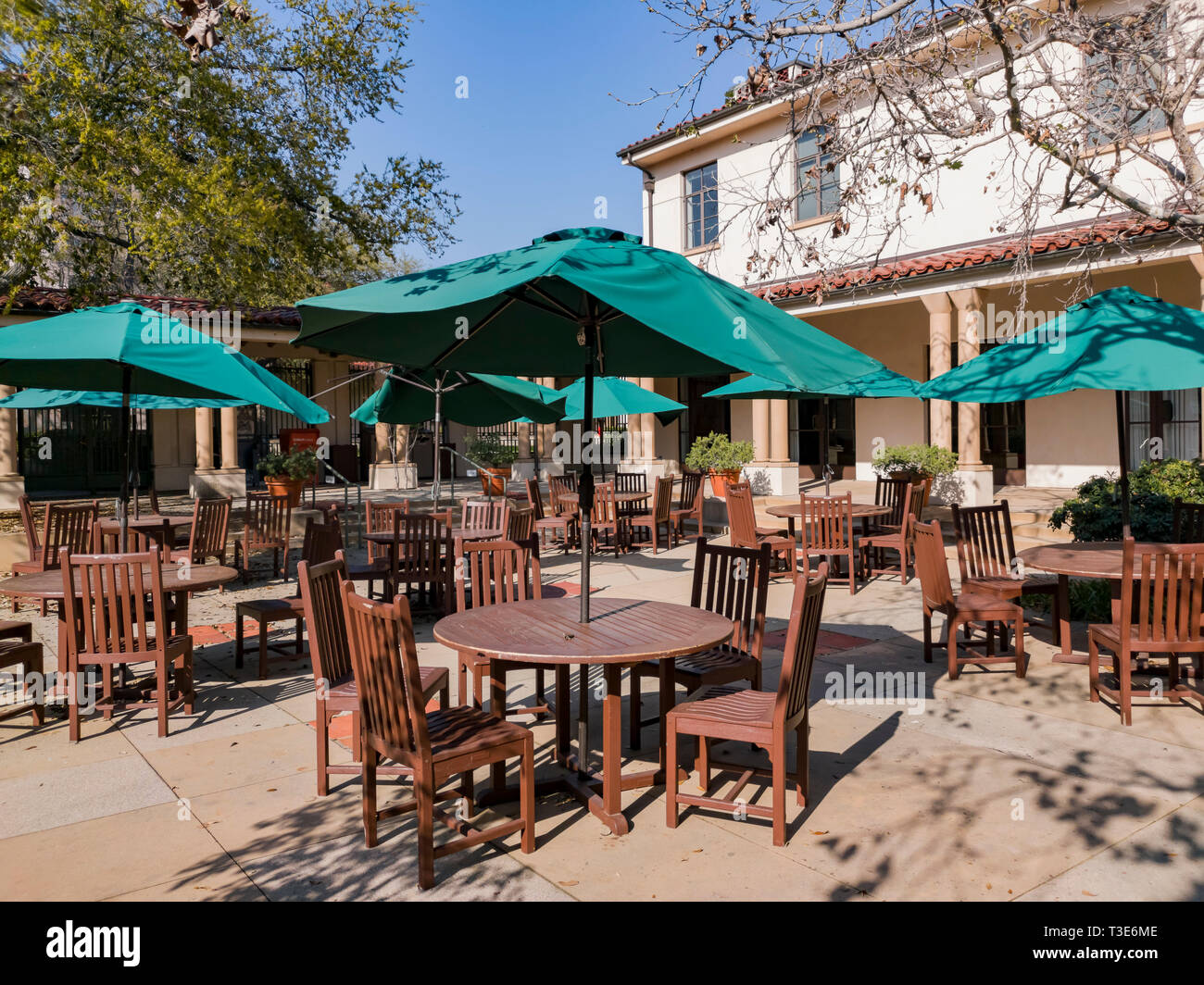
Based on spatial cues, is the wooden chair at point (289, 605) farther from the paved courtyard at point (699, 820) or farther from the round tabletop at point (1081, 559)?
the round tabletop at point (1081, 559)

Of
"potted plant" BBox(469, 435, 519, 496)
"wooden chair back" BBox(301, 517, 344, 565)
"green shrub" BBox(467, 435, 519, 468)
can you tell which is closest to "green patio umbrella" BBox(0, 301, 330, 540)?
"wooden chair back" BBox(301, 517, 344, 565)

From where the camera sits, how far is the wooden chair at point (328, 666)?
3.67 m

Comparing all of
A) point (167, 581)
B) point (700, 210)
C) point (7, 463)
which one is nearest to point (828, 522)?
point (167, 581)

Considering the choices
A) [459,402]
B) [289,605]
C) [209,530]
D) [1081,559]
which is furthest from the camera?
[459,402]

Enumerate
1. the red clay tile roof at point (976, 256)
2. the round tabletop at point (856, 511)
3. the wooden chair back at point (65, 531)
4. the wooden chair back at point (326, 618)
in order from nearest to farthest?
the wooden chair back at point (326, 618) → the wooden chair back at point (65, 531) → the round tabletop at point (856, 511) → the red clay tile roof at point (976, 256)

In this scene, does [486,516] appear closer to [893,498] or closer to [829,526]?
[829,526]

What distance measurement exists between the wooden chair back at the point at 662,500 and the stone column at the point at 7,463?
10.5m

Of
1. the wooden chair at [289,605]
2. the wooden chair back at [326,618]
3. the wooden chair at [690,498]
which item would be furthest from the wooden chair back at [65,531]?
the wooden chair at [690,498]

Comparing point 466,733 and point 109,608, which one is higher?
point 109,608

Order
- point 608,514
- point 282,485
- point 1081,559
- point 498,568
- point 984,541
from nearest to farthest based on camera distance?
point 498,568 < point 1081,559 < point 984,541 < point 608,514 < point 282,485

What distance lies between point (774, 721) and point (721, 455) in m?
12.5

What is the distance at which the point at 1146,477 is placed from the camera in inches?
321

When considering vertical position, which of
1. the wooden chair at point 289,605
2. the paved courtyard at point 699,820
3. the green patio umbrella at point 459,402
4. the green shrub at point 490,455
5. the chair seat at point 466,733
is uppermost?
the green patio umbrella at point 459,402

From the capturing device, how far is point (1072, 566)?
17.4 ft
